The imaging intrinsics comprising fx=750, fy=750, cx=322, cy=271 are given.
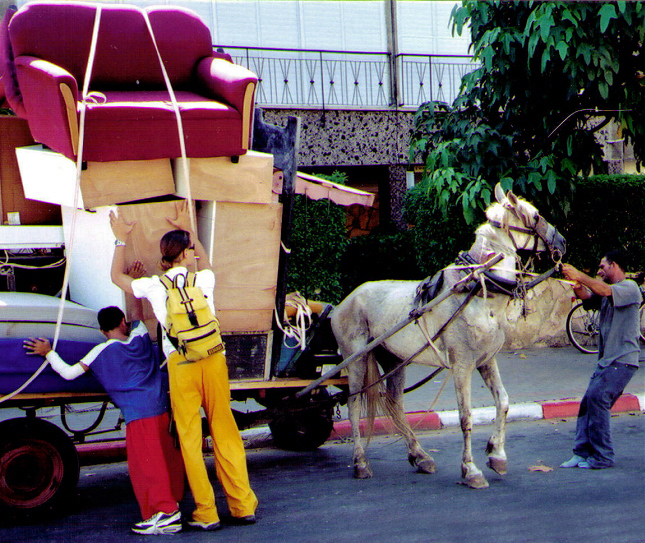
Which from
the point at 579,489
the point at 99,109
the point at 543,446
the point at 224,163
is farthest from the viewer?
the point at 543,446

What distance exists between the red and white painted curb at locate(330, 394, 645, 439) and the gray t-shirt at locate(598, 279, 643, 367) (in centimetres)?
196

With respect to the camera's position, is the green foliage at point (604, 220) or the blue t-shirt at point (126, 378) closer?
the blue t-shirt at point (126, 378)

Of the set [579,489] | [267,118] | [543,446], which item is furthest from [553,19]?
[267,118]

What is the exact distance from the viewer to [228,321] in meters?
5.10

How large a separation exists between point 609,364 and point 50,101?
4.42 metres

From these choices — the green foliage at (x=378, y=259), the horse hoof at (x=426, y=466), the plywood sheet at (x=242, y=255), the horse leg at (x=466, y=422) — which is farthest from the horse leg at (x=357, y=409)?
the green foliage at (x=378, y=259)

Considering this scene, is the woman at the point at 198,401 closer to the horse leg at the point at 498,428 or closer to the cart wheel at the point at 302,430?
the cart wheel at the point at 302,430

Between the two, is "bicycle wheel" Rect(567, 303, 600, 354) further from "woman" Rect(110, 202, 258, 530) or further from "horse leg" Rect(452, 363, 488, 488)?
"woman" Rect(110, 202, 258, 530)

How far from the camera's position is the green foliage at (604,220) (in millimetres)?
10641

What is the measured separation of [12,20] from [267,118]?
7.06 metres

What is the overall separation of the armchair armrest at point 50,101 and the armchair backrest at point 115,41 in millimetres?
216

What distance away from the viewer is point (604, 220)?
1071cm

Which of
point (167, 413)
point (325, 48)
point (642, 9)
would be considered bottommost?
point (167, 413)

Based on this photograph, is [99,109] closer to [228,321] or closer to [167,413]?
[228,321]
